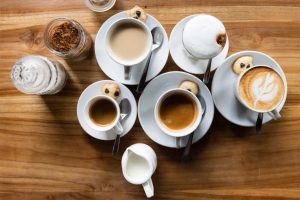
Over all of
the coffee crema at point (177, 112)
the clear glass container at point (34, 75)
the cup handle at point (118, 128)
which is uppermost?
the clear glass container at point (34, 75)

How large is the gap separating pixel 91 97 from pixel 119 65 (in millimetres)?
142

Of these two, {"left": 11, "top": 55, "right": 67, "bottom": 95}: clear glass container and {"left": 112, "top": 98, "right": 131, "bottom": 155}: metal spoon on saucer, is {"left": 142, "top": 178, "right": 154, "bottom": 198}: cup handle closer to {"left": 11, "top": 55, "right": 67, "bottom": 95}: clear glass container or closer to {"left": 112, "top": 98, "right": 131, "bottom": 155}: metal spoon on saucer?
{"left": 112, "top": 98, "right": 131, "bottom": 155}: metal spoon on saucer

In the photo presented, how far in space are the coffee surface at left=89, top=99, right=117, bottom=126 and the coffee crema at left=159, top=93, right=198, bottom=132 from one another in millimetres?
163

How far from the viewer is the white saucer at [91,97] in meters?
1.31

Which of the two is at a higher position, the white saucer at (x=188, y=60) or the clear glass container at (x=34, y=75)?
the white saucer at (x=188, y=60)

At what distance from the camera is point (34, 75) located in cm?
126

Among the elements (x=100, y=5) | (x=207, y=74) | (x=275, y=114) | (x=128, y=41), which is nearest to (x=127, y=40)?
(x=128, y=41)

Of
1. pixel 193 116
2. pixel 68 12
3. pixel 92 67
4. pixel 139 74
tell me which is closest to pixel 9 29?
pixel 68 12

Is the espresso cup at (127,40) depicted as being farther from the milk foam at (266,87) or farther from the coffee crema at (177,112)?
the milk foam at (266,87)

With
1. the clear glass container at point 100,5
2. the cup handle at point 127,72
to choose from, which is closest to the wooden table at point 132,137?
the clear glass container at point 100,5

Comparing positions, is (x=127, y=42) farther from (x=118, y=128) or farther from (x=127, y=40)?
(x=118, y=128)

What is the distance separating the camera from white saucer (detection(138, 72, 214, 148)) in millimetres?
1291

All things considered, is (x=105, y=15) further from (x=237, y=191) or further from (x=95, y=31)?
(x=237, y=191)

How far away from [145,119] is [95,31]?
1.13 feet
